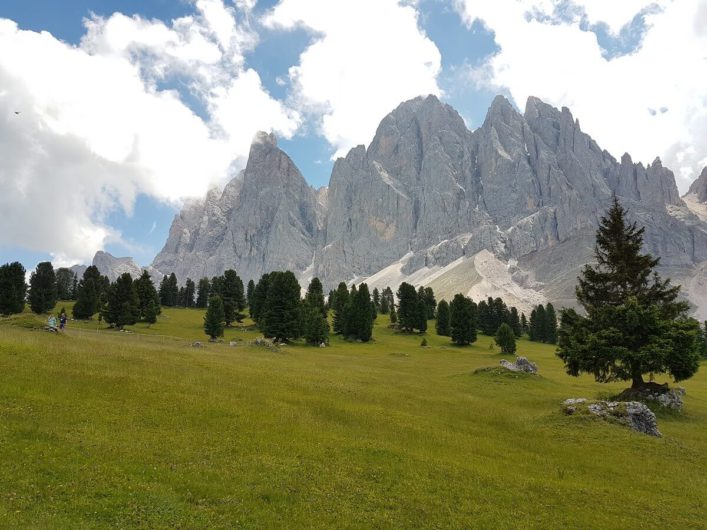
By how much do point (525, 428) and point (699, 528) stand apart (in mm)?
11732

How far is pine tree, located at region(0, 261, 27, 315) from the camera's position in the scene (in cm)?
8044

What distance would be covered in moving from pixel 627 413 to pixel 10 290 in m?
92.6

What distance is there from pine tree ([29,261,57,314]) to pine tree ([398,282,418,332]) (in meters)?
76.7

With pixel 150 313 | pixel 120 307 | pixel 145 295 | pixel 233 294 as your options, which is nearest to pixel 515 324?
pixel 233 294

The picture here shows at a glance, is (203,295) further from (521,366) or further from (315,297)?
(521,366)

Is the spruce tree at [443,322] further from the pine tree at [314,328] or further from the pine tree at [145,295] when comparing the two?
the pine tree at [145,295]

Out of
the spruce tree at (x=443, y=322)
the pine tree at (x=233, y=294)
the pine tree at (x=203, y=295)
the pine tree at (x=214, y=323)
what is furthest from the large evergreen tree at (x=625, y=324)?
the pine tree at (x=203, y=295)

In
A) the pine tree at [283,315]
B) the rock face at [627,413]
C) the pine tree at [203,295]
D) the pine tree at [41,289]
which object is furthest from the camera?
the pine tree at [203,295]

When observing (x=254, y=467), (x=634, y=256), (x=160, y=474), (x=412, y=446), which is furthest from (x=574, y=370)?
(x=160, y=474)

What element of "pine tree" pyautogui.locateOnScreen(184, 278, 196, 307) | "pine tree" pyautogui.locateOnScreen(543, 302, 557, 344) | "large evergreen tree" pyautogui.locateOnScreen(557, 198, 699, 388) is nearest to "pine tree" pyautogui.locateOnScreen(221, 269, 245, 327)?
"pine tree" pyautogui.locateOnScreen(184, 278, 196, 307)

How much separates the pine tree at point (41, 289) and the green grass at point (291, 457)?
76.9 meters

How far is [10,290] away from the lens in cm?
8100

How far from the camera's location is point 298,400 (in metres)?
25.1

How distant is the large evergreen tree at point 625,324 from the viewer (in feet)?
110
